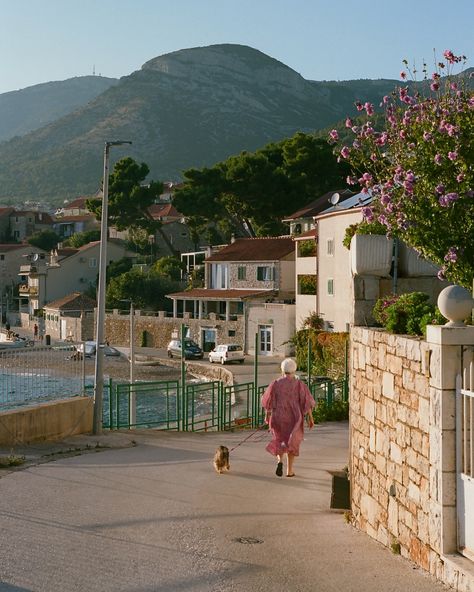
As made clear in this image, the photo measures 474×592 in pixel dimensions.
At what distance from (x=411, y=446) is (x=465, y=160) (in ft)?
17.3

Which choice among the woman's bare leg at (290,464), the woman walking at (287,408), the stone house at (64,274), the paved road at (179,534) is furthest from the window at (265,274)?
the woman walking at (287,408)

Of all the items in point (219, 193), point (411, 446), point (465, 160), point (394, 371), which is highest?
point (219, 193)

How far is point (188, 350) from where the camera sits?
209 feet

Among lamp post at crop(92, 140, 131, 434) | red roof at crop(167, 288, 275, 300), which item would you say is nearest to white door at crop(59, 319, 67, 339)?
red roof at crop(167, 288, 275, 300)

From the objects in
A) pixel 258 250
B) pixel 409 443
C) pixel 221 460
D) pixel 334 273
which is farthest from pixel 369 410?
pixel 258 250

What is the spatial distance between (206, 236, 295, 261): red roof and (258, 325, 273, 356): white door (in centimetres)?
537

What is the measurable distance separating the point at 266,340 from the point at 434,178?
4795cm

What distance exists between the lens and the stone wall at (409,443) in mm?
7781

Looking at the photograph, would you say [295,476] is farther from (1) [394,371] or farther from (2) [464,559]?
(2) [464,559]

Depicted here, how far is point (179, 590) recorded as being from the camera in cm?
800

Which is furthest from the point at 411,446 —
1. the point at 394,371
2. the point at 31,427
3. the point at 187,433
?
the point at 187,433

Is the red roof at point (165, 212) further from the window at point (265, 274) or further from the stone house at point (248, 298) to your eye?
the window at point (265, 274)

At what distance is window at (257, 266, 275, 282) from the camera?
64.4 meters

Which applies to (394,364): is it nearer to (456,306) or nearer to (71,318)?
(456,306)
